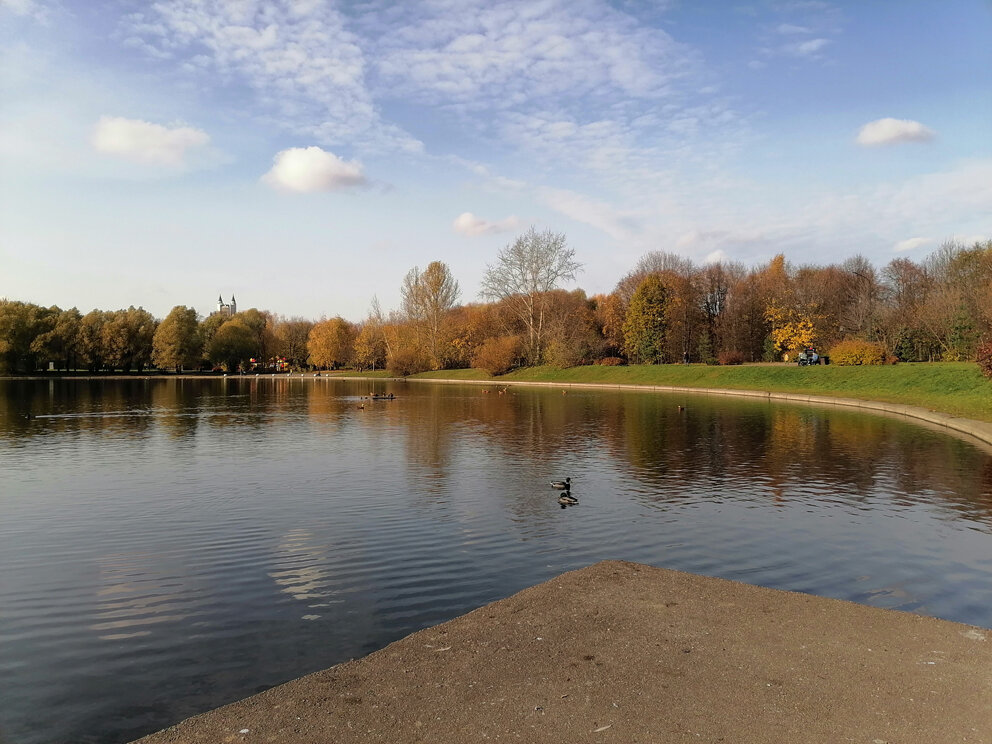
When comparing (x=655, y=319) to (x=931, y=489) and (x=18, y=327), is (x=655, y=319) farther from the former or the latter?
(x=18, y=327)

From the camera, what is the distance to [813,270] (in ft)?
279

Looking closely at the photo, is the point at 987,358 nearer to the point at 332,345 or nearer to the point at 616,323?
the point at 616,323

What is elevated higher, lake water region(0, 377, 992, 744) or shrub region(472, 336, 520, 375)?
shrub region(472, 336, 520, 375)

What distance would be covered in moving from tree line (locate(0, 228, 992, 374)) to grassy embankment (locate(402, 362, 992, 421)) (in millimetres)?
4530

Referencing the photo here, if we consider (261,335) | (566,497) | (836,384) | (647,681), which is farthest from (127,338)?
(647,681)

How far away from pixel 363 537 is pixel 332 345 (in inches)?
4432

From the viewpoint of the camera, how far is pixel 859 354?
50.6m

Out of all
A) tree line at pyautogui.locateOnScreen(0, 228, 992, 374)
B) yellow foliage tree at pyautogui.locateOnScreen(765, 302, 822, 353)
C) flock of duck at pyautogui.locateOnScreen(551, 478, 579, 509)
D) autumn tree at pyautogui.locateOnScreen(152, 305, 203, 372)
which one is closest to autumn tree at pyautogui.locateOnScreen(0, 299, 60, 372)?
tree line at pyautogui.locateOnScreen(0, 228, 992, 374)

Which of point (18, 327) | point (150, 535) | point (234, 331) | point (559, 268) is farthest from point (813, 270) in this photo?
point (18, 327)

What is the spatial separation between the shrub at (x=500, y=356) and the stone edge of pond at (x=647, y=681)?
70.7 m

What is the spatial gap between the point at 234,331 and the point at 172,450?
4198 inches

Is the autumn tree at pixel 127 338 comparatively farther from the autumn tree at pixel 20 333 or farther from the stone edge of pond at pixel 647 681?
the stone edge of pond at pixel 647 681

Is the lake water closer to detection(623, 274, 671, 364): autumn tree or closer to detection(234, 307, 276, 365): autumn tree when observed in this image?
detection(623, 274, 671, 364): autumn tree

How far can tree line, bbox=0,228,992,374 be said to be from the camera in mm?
60969
